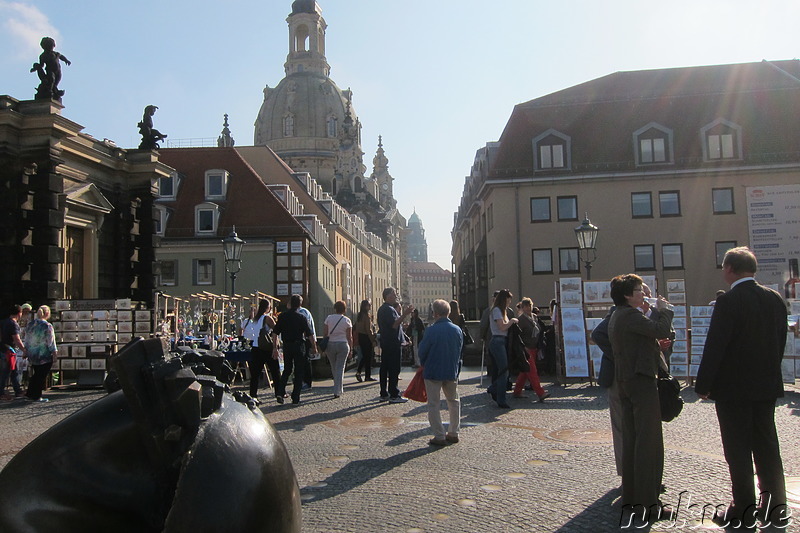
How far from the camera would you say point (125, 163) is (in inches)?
948

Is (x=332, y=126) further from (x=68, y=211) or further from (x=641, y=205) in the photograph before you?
(x=68, y=211)

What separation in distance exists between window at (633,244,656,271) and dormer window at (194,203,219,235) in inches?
987

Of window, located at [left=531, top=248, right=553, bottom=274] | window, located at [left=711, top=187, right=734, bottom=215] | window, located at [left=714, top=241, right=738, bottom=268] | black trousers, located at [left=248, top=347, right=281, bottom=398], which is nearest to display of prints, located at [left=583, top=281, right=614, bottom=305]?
black trousers, located at [left=248, top=347, right=281, bottom=398]

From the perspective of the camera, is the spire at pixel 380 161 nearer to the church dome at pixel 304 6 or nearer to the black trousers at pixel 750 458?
the church dome at pixel 304 6

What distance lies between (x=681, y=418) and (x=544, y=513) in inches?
233

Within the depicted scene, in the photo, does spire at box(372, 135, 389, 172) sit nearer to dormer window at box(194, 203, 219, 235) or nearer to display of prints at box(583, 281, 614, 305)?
dormer window at box(194, 203, 219, 235)

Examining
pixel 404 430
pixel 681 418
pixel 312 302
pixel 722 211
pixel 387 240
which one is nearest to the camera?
pixel 404 430

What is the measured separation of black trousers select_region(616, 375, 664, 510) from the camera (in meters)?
5.66

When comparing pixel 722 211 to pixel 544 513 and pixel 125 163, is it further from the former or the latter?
pixel 544 513

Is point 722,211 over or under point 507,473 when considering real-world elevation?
over

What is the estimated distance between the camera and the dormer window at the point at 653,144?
39.7 m

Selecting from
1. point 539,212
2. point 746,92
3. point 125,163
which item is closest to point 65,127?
point 125,163

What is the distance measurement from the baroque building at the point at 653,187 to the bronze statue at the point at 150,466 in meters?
36.9

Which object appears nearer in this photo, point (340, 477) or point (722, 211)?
point (340, 477)
